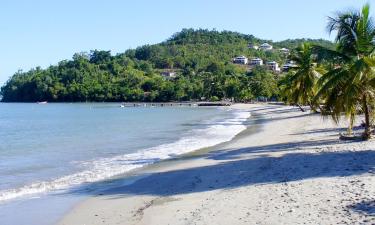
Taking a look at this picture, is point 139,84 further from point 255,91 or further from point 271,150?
point 271,150

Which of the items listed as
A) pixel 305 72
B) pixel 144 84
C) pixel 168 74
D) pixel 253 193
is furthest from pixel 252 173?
pixel 168 74

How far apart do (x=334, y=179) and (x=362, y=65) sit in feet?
24.7

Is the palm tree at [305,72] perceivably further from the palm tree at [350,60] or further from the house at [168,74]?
the house at [168,74]

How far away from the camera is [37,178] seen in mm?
18281

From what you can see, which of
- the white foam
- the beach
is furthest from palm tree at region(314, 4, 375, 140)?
the white foam

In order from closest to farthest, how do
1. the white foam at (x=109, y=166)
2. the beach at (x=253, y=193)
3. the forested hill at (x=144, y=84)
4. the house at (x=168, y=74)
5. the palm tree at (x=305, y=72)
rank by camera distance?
the beach at (x=253, y=193), the white foam at (x=109, y=166), the palm tree at (x=305, y=72), the forested hill at (x=144, y=84), the house at (x=168, y=74)

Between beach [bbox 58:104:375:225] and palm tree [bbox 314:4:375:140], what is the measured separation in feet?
6.37

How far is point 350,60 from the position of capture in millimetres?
19438

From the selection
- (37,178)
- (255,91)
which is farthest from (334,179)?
(255,91)

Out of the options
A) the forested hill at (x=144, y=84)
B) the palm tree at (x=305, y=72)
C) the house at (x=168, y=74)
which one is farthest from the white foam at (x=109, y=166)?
the house at (x=168, y=74)

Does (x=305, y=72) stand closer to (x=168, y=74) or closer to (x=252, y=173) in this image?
(x=252, y=173)

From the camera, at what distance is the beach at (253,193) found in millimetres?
9297

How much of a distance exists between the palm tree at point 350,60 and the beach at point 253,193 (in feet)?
6.37

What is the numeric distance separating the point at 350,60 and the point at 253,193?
10221mm
